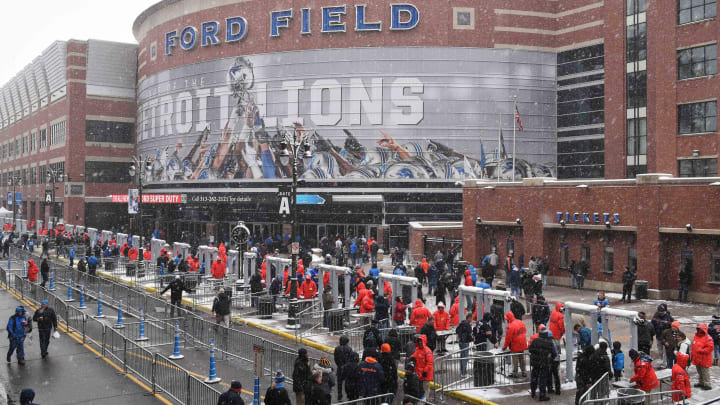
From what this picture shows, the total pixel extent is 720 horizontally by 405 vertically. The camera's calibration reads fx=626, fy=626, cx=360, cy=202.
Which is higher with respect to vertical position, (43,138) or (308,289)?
(43,138)

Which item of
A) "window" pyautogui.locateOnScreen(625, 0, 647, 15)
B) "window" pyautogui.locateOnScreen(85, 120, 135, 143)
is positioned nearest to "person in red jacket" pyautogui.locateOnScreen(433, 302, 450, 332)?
"window" pyautogui.locateOnScreen(625, 0, 647, 15)

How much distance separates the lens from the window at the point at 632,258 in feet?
106

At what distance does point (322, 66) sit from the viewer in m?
59.5

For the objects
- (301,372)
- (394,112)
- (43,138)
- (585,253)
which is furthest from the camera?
(43,138)

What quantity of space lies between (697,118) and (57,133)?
79737 millimetres

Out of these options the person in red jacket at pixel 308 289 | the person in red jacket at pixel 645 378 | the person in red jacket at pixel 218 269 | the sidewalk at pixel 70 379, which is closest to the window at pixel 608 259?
the person in red jacket at pixel 308 289

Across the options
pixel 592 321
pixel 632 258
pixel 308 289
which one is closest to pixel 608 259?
pixel 632 258

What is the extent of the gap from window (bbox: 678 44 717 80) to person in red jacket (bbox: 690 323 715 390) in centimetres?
3145

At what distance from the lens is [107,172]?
84.0 meters

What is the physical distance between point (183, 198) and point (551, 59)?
3988 cm

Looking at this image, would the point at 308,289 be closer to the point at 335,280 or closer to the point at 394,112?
the point at 335,280

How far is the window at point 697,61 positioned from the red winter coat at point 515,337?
1305 inches

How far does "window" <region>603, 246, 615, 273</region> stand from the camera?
3362 cm

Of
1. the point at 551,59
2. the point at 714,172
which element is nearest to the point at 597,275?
the point at 714,172
